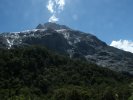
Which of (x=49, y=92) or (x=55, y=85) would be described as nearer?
(x=49, y=92)

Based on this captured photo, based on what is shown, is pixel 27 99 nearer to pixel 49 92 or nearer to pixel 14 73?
pixel 49 92

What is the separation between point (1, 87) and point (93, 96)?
56990 mm

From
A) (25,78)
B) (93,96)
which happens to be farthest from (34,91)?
(93,96)

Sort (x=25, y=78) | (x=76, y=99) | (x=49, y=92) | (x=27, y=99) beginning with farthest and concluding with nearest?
(x=25, y=78) < (x=49, y=92) < (x=76, y=99) < (x=27, y=99)

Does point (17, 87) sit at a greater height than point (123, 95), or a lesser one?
greater

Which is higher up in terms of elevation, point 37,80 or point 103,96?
point 37,80

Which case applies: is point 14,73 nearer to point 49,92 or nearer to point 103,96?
point 49,92

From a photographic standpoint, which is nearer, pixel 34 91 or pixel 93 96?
pixel 93 96

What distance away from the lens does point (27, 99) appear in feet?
399

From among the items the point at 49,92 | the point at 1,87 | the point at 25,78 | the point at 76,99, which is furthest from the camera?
the point at 25,78

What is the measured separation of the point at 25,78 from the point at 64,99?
221 feet

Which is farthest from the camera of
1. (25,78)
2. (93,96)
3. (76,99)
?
(25,78)

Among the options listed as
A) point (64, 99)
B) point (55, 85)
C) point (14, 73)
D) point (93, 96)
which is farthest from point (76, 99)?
point (14, 73)

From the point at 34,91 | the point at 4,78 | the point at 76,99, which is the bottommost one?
the point at 76,99
